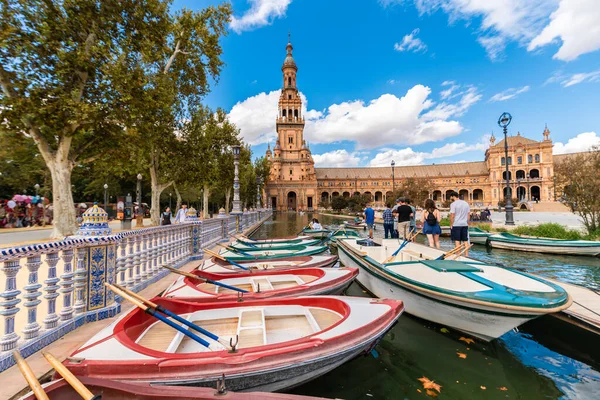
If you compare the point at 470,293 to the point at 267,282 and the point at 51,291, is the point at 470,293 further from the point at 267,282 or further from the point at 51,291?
the point at 51,291

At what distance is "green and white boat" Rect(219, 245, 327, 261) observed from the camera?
7047 mm

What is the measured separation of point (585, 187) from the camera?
1228 centimetres

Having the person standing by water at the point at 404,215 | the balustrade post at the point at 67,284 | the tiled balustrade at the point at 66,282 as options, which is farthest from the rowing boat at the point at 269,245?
the balustrade post at the point at 67,284

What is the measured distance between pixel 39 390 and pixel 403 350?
13.3 feet

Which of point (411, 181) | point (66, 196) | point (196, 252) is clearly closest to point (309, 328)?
point (196, 252)

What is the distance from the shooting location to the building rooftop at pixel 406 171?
273 ft

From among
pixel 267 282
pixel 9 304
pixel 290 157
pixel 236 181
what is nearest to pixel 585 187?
pixel 267 282

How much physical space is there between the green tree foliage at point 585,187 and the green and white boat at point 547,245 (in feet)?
10.8

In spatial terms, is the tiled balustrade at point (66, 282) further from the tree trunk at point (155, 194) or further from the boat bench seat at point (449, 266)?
the tree trunk at point (155, 194)

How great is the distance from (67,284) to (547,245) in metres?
14.9

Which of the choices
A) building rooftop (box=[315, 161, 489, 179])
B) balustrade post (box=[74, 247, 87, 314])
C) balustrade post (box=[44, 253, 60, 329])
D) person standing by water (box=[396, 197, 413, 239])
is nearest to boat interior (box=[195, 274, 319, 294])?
balustrade post (box=[74, 247, 87, 314])

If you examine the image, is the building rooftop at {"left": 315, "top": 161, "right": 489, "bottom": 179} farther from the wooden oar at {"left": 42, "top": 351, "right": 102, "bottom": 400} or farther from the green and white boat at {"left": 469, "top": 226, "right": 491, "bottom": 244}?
the wooden oar at {"left": 42, "top": 351, "right": 102, "bottom": 400}

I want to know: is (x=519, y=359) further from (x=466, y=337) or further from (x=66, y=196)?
(x=66, y=196)

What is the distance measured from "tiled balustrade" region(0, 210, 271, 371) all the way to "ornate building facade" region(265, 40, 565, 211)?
189 feet
